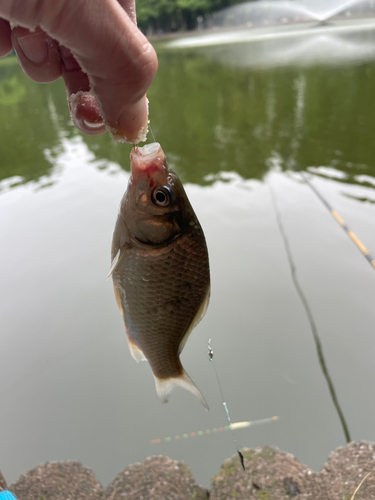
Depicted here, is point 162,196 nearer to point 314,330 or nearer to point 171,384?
point 171,384

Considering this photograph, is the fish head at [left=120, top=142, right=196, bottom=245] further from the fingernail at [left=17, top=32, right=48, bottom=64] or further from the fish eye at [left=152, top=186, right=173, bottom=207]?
the fingernail at [left=17, top=32, right=48, bottom=64]

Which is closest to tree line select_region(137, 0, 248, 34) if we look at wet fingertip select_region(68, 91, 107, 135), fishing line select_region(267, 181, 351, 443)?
fishing line select_region(267, 181, 351, 443)

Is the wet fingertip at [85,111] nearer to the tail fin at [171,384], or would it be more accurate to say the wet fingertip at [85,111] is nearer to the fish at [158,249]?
the fish at [158,249]

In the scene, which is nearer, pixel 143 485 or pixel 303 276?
pixel 143 485

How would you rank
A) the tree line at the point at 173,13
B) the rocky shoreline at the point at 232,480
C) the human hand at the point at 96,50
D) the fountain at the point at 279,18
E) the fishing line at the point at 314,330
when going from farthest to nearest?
the tree line at the point at 173,13 → the fountain at the point at 279,18 → the fishing line at the point at 314,330 → the rocky shoreline at the point at 232,480 → the human hand at the point at 96,50

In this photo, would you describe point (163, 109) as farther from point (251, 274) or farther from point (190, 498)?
point (190, 498)

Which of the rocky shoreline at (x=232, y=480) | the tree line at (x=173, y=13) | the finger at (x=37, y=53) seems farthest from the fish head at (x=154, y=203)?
the tree line at (x=173, y=13)

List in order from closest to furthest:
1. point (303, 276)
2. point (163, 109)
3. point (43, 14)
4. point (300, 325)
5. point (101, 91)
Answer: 1. point (43, 14)
2. point (101, 91)
3. point (300, 325)
4. point (303, 276)
5. point (163, 109)

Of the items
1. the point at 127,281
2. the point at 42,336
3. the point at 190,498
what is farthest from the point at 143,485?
the point at 42,336
